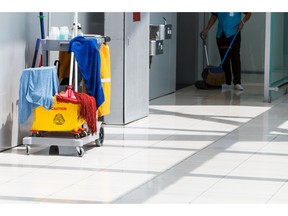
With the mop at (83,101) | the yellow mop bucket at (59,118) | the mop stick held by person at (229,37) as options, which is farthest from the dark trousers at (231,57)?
the yellow mop bucket at (59,118)

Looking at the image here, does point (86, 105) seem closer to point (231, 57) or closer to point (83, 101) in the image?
point (83, 101)

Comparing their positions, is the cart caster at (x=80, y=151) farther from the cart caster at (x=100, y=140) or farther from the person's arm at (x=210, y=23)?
the person's arm at (x=210, y=23)

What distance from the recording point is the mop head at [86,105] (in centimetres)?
757

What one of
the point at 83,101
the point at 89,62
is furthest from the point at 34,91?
the point at 89,62

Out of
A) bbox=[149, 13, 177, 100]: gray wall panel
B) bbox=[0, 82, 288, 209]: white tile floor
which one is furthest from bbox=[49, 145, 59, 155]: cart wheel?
bbox=[149, 13, 177, 100]: gray wall panel

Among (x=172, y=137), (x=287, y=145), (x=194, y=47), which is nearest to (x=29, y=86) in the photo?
(x=172, y=137)

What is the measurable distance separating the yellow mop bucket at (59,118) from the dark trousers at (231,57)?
5.47m

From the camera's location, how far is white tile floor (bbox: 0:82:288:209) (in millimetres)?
6086

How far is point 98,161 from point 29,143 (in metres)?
0.66

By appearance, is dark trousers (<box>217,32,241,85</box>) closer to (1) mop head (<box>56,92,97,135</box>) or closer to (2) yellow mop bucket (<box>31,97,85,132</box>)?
(1) mop head (<box>56,92,97,135</box>)

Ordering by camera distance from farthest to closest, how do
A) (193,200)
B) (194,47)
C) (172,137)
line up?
(194,47), (172,137), (193,200)

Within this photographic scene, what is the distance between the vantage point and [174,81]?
12578mm

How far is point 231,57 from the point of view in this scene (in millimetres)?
12758

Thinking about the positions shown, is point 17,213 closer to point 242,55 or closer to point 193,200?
point 193,200
